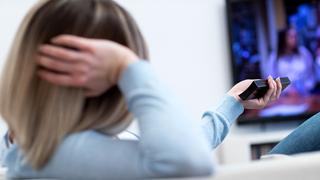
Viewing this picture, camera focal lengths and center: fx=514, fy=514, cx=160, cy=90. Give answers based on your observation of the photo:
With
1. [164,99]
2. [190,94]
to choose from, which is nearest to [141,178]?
[164,99]

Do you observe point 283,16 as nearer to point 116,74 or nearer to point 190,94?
point 190,94

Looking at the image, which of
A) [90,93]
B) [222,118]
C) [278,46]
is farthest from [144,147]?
[278,46]

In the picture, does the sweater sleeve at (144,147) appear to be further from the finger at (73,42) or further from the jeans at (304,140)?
the jeans at (304,140)

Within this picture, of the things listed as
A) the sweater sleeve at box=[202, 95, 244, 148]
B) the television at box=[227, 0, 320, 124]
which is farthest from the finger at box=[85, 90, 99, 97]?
the television at box=[227, 0, 320, 124]

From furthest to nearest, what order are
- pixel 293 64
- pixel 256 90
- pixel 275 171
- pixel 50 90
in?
pixel 293 64, pixel 256 90, pixel 50 90, pixel 275 171

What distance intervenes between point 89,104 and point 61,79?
0.25ft

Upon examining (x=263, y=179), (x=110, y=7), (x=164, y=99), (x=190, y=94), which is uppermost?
(x=110, y=7)

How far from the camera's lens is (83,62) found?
2.24 feet

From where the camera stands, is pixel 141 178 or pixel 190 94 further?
pixel 190 94

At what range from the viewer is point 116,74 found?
0.71 metres

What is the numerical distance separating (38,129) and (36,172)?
0.20ft

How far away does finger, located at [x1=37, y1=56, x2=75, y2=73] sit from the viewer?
70 cm

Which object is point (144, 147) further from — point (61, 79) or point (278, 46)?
point (278, 46)

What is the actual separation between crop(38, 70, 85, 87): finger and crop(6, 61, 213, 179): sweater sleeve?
58 mm
